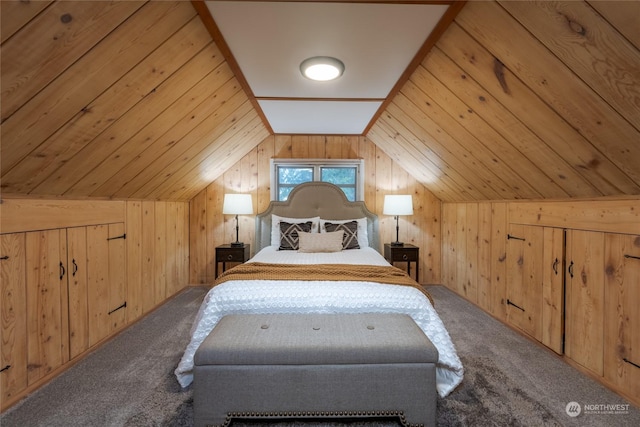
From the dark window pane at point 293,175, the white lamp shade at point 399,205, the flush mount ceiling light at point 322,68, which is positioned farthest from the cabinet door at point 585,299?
the dark window pane at point 293,175

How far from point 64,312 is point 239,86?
2.09 metres

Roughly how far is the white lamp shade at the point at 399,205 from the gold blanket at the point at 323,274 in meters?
1.57

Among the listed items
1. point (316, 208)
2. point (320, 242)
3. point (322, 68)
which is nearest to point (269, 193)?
point (316, 208)

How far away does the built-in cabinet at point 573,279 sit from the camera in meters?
1.71

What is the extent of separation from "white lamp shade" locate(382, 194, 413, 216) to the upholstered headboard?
0.28 meters

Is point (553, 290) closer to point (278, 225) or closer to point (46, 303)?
point (278, 225)

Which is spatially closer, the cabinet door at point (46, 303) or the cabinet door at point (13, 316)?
the cabinet door at point (13, 316)

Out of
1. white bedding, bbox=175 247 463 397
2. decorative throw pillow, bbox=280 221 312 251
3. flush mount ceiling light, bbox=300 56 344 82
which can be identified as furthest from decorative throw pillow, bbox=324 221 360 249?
flush mount ceiling light, bbox=300 56 344 82

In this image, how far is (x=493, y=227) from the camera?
3.02m

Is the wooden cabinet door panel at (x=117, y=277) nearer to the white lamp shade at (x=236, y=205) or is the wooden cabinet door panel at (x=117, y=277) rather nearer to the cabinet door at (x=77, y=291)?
the cabinet door at (x=77, y=291)

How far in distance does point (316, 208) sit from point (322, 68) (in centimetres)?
205

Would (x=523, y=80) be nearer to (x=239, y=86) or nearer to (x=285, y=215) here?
(x=239, y=86)

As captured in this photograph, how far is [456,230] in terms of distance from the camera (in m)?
3.78

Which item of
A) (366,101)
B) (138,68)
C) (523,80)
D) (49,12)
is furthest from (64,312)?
(523,80)
